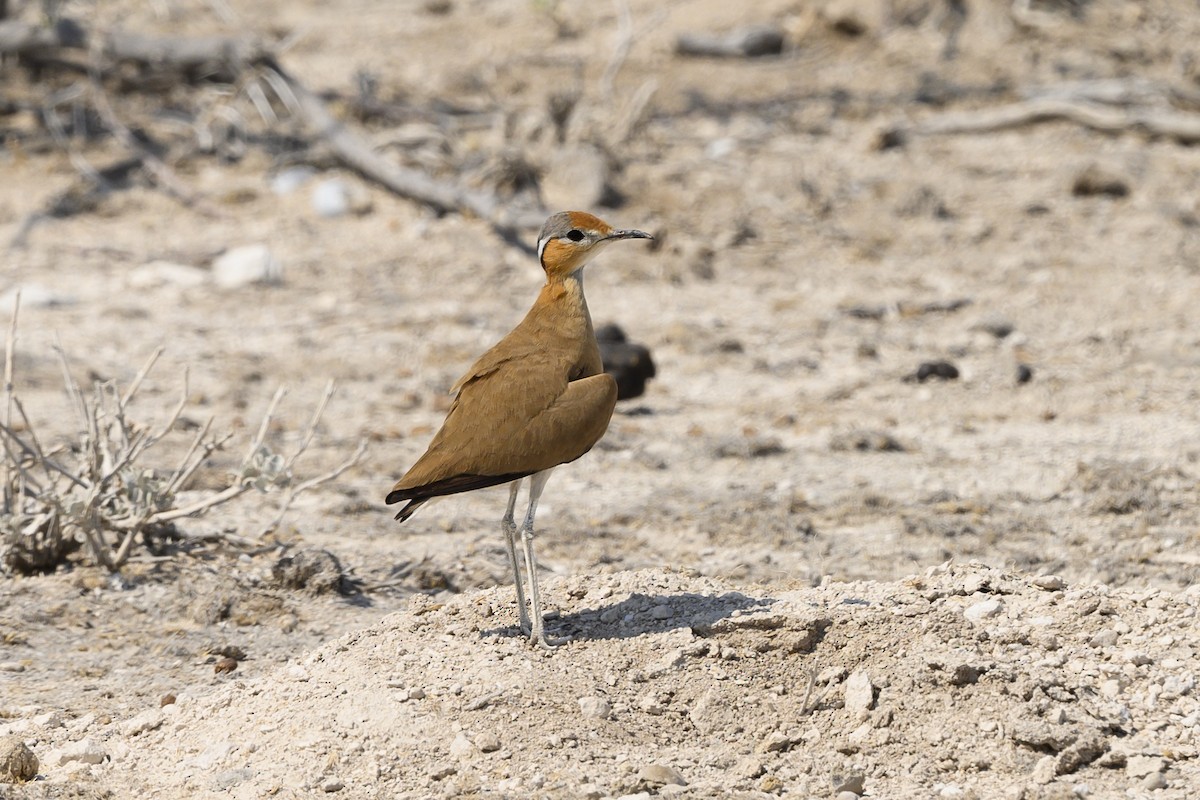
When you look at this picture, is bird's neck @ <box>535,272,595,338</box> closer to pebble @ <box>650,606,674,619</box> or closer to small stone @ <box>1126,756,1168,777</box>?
pebble @ <box>650,606,674,619</box>

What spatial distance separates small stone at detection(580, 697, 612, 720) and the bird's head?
1.35 metres

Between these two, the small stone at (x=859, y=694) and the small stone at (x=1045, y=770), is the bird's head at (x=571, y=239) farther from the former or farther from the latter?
the small stone at (x=1045, y=770)

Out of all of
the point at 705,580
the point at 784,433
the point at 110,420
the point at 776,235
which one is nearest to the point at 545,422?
the point at 705,580

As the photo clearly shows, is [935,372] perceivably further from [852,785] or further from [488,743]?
[488,743]

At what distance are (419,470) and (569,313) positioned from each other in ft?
2.27

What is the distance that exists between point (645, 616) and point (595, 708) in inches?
23.8

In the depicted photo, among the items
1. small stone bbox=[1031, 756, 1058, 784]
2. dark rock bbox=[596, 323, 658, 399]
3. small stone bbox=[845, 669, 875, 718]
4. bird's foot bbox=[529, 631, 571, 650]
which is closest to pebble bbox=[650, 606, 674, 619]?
bird's foot bbox=[529, 631, 571, 650]

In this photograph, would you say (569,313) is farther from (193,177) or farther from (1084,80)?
(1084,80)

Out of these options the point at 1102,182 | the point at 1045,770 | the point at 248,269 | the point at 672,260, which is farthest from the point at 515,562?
the point at 1102,182

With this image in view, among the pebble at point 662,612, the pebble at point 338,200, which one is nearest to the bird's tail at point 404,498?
the pebble at point 662,612

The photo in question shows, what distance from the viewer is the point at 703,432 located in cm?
766

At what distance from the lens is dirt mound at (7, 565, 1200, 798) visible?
145 inches

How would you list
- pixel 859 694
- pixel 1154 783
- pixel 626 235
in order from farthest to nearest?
1. pixel 626 235
2. pixel 859 694
3. pixel 1154 783

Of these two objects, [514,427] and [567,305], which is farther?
[567,305]
